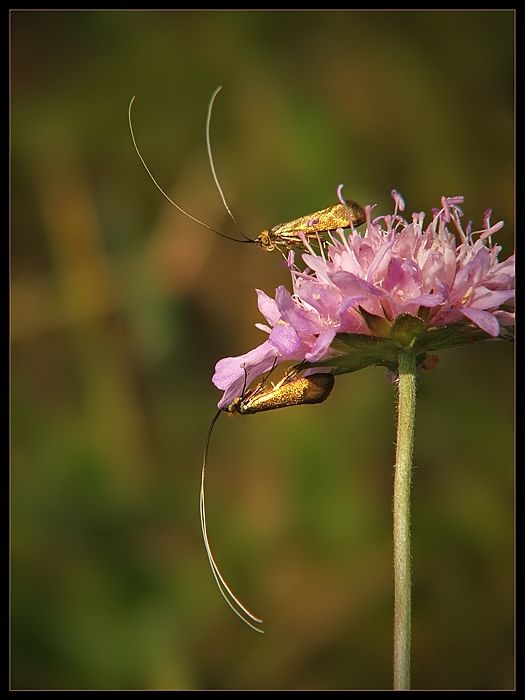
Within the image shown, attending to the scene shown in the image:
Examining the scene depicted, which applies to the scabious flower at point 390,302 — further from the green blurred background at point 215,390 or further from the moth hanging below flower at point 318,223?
the green blurred background at point 215,390

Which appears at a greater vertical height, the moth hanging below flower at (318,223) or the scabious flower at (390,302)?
the moth hanging below flower at (318,223)

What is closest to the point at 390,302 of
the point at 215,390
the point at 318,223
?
the point at 318,223

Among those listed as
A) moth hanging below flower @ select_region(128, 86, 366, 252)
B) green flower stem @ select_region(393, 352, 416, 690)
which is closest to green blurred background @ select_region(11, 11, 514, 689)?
moth hanging below flower @ select_region(128, 86, 366, 252)

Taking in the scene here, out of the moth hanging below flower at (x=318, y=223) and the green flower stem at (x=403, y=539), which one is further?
the moth hanging below flower at (x=318, y=223)

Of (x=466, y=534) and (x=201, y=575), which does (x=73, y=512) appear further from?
(x=466, y=534)

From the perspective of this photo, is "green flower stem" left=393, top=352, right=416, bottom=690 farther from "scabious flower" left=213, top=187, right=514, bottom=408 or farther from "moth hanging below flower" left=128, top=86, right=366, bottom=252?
"moth hanging below flower" left=128, top=86, right=366, bottom=252

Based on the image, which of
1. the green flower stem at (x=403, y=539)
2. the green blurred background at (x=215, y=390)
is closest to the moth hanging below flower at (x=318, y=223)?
the green flower stem at (x=403, y=539)

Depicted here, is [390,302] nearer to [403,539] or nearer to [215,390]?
[403,539]
